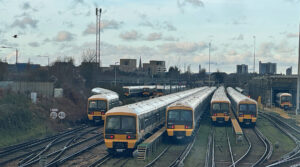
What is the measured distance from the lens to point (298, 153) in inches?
846

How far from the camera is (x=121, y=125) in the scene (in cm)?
2072

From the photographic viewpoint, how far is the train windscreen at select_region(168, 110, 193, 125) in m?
24.9

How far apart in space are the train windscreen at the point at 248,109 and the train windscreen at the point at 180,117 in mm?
10996

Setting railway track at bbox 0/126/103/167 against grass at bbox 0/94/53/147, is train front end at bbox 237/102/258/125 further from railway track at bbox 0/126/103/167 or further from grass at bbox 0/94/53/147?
grass at bbox 0/94/53/147

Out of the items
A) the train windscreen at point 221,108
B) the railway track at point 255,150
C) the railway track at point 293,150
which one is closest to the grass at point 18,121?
the train windscreen at point 221,108

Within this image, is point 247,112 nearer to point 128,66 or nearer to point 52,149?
point 52,149

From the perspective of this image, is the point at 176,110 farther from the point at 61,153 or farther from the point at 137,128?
the point at 61,153

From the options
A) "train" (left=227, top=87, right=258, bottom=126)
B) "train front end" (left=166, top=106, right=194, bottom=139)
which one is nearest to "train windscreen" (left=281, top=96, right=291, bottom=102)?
"train" (left=227, top=87, right=258, bottom=126)

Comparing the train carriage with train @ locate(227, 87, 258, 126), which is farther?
the train carriage

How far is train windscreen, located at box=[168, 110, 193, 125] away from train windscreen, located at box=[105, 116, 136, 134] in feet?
15.7

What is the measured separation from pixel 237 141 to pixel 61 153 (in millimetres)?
12141

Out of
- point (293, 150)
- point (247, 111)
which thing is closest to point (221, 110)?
point (247, 111)

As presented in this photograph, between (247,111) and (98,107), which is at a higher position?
(98,107)

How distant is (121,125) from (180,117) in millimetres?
5512
